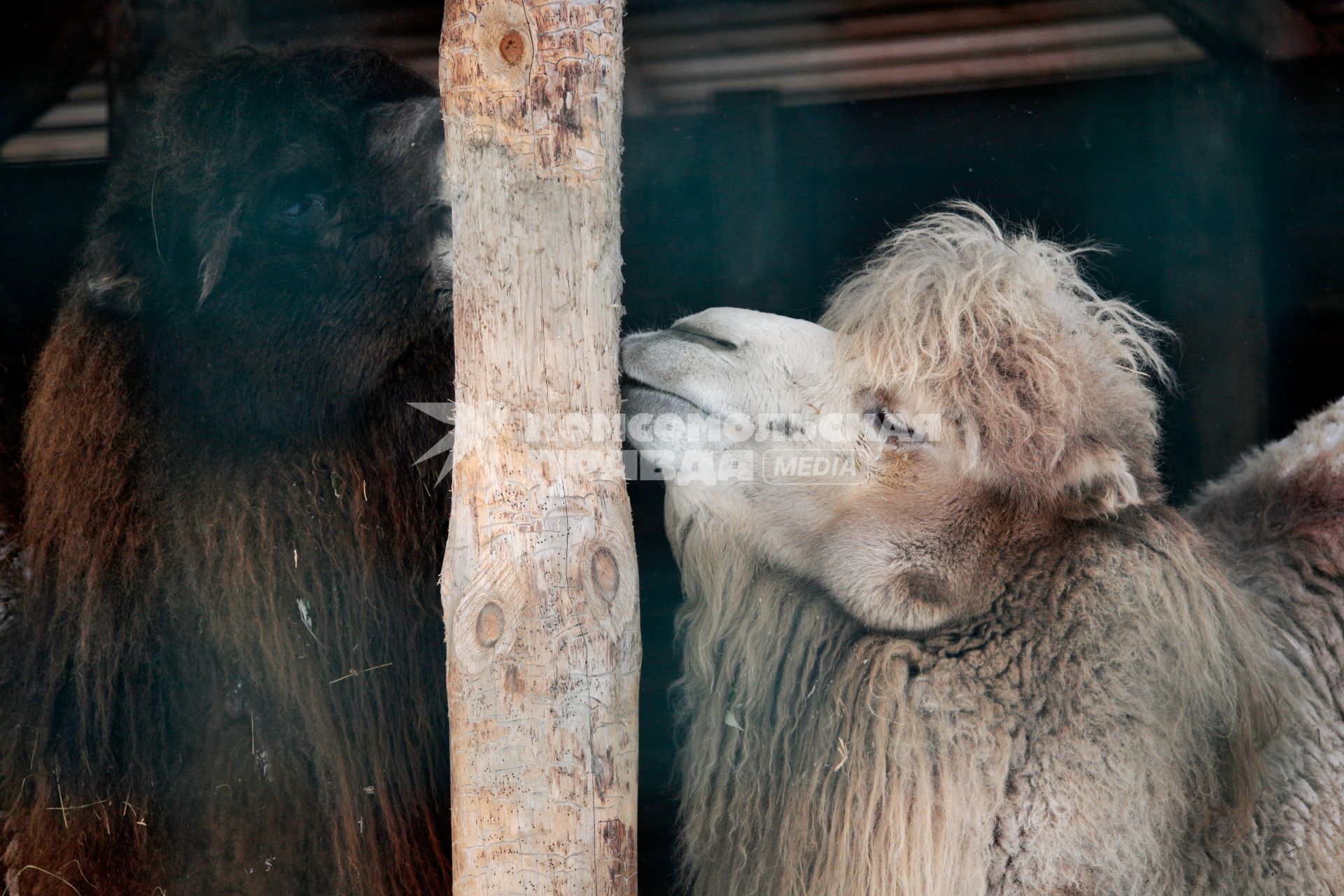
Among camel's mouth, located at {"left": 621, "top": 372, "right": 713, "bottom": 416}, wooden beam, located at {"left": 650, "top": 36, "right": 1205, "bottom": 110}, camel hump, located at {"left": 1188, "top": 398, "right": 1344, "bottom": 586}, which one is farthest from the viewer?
wooden beam, located at {"left": 650, "top": 36, "right": 1205, "bottom": 110}

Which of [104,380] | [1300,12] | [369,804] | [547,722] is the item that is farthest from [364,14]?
[1300,12]

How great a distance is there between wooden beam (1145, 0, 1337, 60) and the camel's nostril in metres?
2.63

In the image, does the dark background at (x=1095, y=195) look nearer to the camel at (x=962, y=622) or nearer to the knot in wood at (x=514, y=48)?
the camel at (x=962, y=622)

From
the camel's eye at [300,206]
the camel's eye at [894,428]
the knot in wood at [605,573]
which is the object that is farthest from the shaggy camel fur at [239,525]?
the camel's eye at [894,428]

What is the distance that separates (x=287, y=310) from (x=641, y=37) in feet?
7.16

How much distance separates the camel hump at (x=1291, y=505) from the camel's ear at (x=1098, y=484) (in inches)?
25.5

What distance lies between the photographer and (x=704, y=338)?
181 centimetres

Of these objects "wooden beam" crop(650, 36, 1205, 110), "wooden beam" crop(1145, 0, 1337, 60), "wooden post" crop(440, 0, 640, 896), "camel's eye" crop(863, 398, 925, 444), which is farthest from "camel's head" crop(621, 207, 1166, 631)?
"wooden beam" crop(1145, 0, 1337, 60)

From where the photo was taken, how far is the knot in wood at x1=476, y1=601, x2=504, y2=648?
4.61 ft

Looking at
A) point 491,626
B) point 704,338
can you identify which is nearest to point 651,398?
point 704,338

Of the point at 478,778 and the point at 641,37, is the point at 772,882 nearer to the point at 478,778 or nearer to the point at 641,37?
the point at 478,778

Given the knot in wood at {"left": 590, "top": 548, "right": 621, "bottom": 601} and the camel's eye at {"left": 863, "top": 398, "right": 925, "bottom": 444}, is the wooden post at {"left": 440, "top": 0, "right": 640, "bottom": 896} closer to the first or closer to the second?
the knot in wood at {"left": 590, "top": 548, "right": 621, "bottom": 601}

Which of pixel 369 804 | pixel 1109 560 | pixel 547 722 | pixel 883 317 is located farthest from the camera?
pixel 369 804

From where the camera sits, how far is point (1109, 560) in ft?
5.46
